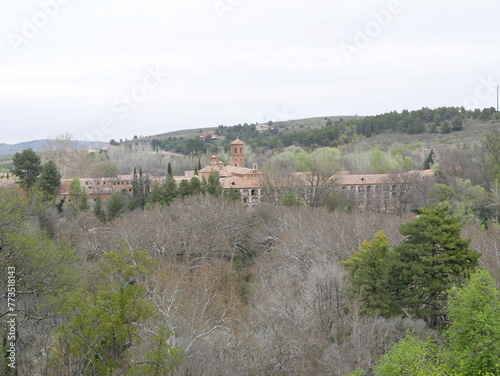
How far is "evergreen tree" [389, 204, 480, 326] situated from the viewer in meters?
16.4

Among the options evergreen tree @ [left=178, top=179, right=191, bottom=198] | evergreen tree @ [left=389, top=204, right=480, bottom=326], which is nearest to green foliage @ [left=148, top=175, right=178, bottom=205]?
evergreen tree @ [left=178, top=179, right=191, bottom=198]

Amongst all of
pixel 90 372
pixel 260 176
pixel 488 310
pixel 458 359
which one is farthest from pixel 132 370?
pixel 260 176

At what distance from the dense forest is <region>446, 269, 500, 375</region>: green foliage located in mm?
43

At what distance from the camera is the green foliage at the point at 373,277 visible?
17.0 m

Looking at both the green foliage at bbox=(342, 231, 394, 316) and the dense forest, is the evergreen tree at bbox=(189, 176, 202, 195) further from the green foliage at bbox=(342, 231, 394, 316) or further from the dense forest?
the green foliage at bbox=(342, 231, 394, 316)

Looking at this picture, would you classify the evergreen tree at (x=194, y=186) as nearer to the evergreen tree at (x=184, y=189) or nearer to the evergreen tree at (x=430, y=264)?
the evergreen tree at (x=184, y=189)

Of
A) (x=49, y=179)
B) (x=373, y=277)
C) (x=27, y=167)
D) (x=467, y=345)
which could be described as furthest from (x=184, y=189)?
(x=467, y=345)

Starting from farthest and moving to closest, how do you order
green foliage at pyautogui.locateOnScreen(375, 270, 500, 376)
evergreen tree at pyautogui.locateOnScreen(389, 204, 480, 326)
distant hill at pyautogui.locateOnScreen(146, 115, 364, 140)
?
1. distant hill at pyautogui.locateOnScreen(146, 115, 364, 140)
2. evergreen tree at pyautogui.locateOnScreen(389, 204, 480, 326)
3. green foliage at pyautogui.locateOnScreen(375, 270, 500, 376)

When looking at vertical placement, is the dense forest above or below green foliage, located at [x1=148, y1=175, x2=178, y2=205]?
below

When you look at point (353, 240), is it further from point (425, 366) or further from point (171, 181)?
point (171, 181)

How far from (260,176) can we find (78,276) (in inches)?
1272

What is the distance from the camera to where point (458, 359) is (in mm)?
11656

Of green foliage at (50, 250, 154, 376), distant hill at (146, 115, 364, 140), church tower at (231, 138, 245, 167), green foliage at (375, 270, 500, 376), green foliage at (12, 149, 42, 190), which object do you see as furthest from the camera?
distant hill at (146, 115, 364, 140)

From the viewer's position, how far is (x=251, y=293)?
23203 millimetres
